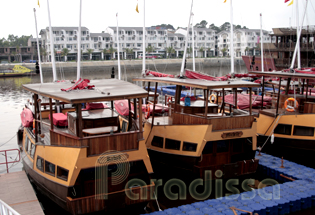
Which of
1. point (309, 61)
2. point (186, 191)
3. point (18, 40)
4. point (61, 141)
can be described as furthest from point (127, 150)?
point (18, 40)

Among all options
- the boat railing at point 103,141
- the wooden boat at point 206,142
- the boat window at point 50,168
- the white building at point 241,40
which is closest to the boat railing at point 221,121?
the wooden boat at point 206,142

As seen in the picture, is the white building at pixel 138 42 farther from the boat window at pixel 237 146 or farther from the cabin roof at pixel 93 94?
the boat window at pixel 237 146

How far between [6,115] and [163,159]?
2570 centimetres

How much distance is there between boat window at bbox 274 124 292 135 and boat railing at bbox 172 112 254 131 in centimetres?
447

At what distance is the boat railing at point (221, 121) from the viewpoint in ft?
44.7

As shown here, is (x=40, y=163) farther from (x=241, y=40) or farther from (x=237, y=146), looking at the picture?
(x=241, y=40)

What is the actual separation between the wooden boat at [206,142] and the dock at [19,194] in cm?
587

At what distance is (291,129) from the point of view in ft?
57.2

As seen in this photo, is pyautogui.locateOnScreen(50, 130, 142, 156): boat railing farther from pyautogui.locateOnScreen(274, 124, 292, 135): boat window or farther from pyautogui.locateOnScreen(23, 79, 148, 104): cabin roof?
pyautogui.locateOnScreen(274, 124, 292, 135): boat window

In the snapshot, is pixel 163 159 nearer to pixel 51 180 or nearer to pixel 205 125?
pixel 205 125

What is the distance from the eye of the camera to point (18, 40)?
120750 millimetres

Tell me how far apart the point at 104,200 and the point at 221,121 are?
6.04 m

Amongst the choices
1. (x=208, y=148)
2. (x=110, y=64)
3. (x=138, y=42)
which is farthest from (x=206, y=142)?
(x=138, y=42)

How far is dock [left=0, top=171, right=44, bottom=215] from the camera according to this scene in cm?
1130
